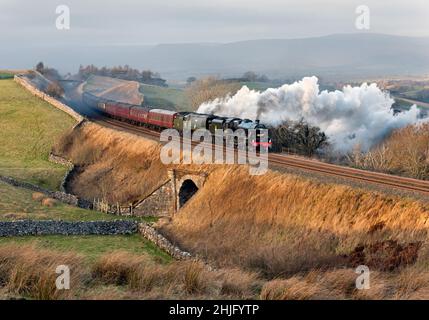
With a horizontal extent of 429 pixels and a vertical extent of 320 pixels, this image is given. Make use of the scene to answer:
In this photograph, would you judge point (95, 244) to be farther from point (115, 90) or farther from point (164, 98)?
point (115, 90)

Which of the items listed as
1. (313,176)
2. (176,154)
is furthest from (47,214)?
(313,176)

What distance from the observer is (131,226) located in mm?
31609

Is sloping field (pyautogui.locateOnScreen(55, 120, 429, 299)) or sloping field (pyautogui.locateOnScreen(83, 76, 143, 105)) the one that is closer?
sloping field (pyautogui.locateOnScreen(55, 120, 429, 299))

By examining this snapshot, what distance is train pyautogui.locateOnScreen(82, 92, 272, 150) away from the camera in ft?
129

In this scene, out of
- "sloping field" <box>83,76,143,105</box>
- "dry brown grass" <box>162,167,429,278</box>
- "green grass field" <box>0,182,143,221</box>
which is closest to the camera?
"dry brown grass" <box>162,167,429,278</box>

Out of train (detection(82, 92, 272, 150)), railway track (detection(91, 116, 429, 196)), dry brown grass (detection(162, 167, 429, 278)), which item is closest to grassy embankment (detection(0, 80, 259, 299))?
dry brown grass (detection(162, 167, 429, 278))

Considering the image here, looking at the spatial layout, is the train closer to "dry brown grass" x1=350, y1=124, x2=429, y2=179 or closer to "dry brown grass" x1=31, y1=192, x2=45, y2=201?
"dry brown grass" x1=350, y1=124, x2=429, y2=179

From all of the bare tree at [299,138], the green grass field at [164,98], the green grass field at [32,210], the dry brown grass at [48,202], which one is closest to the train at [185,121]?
the bare tree at [299,138]

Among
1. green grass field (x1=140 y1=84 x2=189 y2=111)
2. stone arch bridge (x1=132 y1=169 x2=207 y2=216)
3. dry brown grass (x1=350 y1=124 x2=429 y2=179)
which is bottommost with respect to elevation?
stone arch bridge (x1=132 y1=169 x2=207 y2=216)

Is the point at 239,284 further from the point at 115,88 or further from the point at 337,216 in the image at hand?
the point at 115,88

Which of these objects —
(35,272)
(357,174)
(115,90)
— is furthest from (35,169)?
(115,90)

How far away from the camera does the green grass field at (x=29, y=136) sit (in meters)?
47.4

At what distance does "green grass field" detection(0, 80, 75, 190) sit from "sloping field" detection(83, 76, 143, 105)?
46144 mm

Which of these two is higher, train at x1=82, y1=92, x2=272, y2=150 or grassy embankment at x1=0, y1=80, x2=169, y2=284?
train at x1=82, y1=92, x2=272, y2=150
